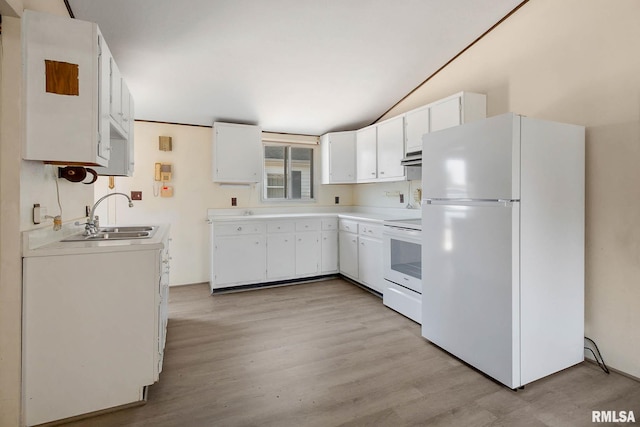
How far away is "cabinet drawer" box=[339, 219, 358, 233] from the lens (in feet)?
13.4

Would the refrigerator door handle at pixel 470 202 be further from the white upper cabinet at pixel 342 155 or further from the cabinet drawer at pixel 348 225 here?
the white upper cabinet at pixel 342 155

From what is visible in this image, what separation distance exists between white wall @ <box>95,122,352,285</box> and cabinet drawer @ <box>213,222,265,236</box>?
1.89 feet

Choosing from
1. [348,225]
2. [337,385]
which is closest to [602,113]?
[337,385]

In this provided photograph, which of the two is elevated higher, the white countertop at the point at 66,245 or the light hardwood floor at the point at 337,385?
the white countertop at the point at 66,245

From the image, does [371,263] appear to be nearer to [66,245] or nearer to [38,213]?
[66,245]

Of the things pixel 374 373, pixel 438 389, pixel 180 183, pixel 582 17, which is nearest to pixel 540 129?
pixel 582 17

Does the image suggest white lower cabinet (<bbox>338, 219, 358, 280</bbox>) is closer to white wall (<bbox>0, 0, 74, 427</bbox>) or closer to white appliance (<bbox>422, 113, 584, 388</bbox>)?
white appliance (<bbox>422, 113, 584, 388</bbox>)

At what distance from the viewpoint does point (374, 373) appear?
6.86 ft

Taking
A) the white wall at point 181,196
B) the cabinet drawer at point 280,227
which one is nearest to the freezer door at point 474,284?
the cabinet drawer at point 280,227

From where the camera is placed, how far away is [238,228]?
390cm

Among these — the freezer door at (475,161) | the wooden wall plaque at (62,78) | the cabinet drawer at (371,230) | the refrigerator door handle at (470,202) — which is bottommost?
the cabinet drawer at (371,230)

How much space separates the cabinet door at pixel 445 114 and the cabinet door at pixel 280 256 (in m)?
2.24

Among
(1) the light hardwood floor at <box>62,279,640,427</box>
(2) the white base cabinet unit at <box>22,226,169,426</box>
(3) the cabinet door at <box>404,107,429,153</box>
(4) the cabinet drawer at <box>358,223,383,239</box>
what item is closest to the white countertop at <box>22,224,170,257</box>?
(2) the white base cabinet unit at <box>22,226,169,426</box>

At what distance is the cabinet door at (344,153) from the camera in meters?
4.54
